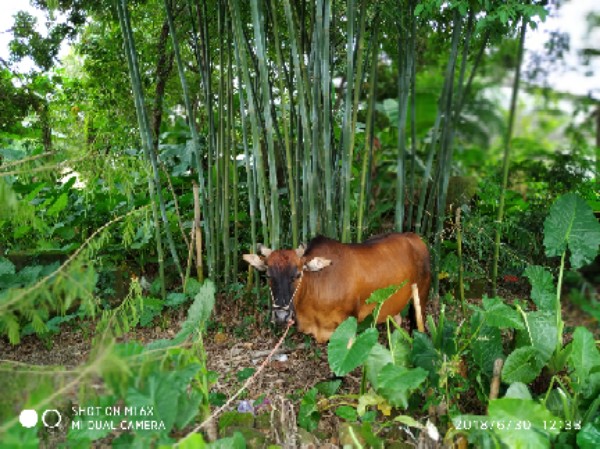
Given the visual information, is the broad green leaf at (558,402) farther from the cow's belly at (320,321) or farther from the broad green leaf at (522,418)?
the cow's belly at (320,321)

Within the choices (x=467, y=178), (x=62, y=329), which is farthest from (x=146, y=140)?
(x=467, y=178)

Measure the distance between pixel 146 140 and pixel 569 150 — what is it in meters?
3.37

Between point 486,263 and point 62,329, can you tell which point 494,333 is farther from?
point 62,329

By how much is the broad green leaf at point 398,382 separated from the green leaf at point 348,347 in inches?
3.8

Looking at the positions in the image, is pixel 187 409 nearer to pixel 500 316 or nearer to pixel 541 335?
pixel 500 316

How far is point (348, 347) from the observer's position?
2.14 m

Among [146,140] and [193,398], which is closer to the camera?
[193,398]

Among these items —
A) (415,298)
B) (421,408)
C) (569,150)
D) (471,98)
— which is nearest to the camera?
(421,408)

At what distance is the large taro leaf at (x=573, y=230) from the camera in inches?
101

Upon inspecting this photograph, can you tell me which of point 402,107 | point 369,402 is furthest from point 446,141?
point 369,402

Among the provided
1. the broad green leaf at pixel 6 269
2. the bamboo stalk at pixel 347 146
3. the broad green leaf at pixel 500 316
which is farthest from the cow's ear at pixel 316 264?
the broad green leaf at pixel 6 269

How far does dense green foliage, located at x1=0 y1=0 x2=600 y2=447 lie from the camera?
1917mm

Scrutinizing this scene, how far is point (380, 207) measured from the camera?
14.4 ft

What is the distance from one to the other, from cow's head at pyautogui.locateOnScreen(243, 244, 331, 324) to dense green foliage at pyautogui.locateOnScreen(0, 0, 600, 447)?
0.26m
